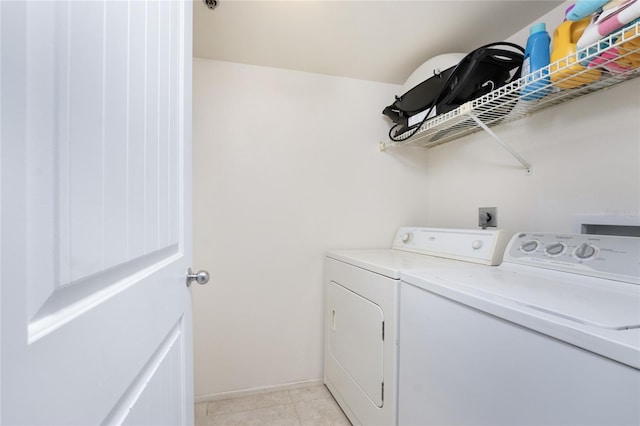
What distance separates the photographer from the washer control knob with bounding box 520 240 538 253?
1.22 metres

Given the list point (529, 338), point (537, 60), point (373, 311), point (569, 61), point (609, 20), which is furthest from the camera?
point (373, 311)

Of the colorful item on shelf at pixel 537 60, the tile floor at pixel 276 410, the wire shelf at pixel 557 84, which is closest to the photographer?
the wire shelf at pixel 557 84

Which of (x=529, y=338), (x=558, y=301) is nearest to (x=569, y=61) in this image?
(x=558, y=301)

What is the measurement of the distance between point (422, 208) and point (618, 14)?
1.56 metres

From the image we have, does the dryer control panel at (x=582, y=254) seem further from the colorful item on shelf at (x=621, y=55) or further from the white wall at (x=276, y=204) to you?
the white wall at (x=276, y=204)

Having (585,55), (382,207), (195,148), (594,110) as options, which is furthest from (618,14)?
(195,148)

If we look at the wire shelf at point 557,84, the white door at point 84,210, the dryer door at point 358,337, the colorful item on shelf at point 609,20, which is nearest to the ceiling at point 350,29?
the wire shelf at point 557,84

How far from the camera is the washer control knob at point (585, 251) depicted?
3.35ft

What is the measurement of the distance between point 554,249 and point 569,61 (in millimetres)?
710

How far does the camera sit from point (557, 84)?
1.08 meters

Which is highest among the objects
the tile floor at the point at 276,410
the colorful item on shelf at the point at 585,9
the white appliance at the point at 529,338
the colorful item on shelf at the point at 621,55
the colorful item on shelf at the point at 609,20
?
the colorful item on shelf at the point at 585,9

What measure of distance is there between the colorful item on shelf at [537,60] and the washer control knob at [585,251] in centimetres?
64

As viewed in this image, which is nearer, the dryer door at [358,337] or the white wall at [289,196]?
the dryer door at [358,337]

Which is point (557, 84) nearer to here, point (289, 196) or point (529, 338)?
point (529, 338)
